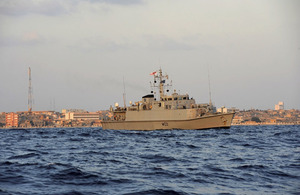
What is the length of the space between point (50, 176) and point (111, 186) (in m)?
2.62

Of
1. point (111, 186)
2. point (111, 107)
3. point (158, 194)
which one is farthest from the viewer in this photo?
point (111, 107)

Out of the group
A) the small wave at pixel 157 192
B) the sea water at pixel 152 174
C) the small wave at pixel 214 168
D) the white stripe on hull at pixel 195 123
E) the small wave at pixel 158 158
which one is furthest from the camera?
the white stripe on hull at pixel 195 123

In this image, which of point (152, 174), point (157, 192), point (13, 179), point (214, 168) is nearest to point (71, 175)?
point (13, 179)

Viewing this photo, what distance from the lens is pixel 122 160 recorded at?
59.2 ft

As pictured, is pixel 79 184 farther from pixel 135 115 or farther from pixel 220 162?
pixel 135 115

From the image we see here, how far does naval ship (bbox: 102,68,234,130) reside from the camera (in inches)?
2062

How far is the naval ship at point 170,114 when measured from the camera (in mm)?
52375

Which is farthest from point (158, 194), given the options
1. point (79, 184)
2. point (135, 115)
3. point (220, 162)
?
point (135, 115)

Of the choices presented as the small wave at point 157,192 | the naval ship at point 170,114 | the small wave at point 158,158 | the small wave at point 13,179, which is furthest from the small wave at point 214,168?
the naval ship at point 170,114

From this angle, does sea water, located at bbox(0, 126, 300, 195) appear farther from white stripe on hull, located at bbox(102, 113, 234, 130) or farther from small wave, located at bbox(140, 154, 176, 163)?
white stripe on hull, located at bbox(102, 113, 234, 130)

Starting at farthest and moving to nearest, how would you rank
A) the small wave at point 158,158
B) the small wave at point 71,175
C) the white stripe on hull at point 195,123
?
the white stripe on hull at point 195,123, the small wave at point 158,158, the small wave at point 71,175

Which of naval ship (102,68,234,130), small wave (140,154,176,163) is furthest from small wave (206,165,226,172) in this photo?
naval ship (102,68,234,130)

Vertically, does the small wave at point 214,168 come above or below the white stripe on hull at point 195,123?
below

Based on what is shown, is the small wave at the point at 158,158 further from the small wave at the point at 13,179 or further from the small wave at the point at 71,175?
the small wave at the point at 13,179
